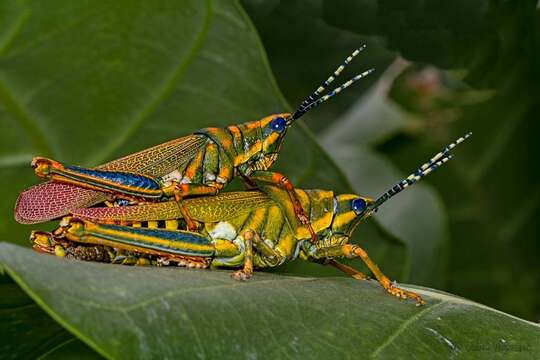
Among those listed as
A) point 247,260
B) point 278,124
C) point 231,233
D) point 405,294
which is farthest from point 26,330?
point 278,124

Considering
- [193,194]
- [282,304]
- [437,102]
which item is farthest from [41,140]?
[437,102]

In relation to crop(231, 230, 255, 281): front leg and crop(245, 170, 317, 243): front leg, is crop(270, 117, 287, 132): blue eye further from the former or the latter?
crop(231, 230, 255, 281): front leg

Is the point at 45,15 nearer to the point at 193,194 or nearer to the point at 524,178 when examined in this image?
the point at 193,194

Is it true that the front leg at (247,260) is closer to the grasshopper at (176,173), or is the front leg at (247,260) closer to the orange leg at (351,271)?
the grasshopper at (176,173)

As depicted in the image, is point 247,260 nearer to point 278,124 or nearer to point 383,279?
point 383,279

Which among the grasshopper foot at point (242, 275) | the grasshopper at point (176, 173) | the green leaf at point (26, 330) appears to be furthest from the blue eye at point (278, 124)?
the green leaf at point (26, 330)

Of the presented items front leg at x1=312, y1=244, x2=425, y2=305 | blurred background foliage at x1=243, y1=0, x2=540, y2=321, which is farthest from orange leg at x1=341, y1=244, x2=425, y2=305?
blurred background foliage at x1=243, y1=0, x2=540, y2=321
